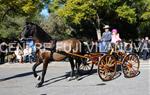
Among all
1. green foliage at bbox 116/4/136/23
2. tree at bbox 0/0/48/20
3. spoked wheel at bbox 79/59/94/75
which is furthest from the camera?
green foliage at bbox 116/4/136/23

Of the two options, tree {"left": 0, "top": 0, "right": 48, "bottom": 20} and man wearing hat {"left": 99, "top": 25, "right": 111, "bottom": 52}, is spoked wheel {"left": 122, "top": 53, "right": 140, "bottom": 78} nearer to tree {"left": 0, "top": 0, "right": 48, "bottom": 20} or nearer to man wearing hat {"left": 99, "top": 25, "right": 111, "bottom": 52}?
man wearing hat {"left": 99, "top": 25, "right": 111, "bottom": 52}

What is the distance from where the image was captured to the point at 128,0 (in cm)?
3278

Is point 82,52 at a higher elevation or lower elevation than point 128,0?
lower

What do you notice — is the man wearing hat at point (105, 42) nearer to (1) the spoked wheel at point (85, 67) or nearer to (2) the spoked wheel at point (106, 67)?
(2) the spoked wheel at point (106, 67)

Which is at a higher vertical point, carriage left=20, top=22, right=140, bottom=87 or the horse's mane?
the horse's mane

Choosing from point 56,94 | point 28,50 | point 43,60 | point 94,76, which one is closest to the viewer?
point 56,94

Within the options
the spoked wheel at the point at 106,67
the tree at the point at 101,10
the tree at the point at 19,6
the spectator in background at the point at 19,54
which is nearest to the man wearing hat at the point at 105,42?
the spoked wheel at the point at 106,67

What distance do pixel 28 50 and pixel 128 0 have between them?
32.4ft

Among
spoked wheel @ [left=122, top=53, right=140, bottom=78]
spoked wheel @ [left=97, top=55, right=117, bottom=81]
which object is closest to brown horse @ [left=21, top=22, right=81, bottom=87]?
spoked wheel @ [left=97, top=55, right=117, bottom=81]

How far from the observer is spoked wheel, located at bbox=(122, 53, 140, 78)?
1579 centimetres

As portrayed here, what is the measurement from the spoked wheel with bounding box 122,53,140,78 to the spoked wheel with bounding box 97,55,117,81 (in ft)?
1.73

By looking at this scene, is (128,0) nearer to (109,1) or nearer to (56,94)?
(109,1)

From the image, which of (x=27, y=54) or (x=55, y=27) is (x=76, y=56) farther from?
(x=55, y=27)

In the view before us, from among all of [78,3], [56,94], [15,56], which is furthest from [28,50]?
[56,94]
